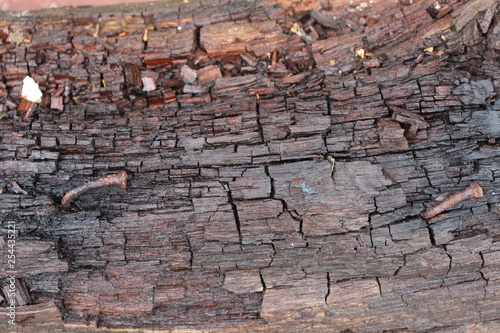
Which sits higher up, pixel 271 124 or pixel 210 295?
pixel 271 124

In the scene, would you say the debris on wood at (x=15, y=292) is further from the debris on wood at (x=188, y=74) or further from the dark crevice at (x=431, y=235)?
the dark crevice at (x=431, y=235)

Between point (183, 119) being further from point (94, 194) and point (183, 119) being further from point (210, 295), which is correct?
point (210, 295)

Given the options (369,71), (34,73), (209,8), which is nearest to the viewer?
(369,71)

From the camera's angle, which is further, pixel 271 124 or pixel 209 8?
pixel 209 8

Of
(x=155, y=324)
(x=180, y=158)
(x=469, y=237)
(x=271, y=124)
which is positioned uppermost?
(x=271, y=124)

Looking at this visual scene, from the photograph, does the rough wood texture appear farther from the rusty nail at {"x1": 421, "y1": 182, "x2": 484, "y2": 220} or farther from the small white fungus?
the small white fungus

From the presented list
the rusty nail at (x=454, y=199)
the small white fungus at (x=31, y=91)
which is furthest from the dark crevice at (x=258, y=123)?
the small white fungus at (x=31, y=91)

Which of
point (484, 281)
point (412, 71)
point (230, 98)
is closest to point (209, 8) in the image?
point (230, 98)
